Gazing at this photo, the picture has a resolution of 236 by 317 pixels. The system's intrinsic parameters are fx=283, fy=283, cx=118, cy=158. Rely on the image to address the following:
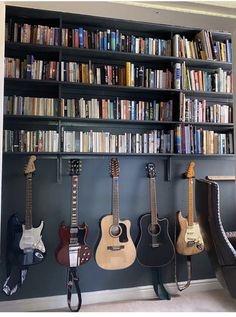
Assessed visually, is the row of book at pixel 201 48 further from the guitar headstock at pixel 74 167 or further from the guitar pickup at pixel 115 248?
the guitar pickup at pixel 115 248

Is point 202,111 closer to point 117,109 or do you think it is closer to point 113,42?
point 117,109

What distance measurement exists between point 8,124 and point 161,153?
4.53 ft

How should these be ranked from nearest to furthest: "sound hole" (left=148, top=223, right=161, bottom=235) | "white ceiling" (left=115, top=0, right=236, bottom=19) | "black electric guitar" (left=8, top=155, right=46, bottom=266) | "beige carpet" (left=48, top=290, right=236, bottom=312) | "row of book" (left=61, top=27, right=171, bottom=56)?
"white ceiling" (left=115, top=0, right=236, bottom=19) → "black electric guitar" (left=8, top=155, right=46, bottom=266) → "beige carpet" (left=48, top=290, right=236, bottom=312) → "row of book" (left=61, top=27, right=171, bottom=56) → "sound hole" (left=148, top=223, right=161, bottom=235)

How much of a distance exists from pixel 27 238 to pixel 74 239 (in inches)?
14.9

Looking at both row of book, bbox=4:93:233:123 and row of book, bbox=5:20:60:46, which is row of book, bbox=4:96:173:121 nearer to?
row of book, bbox=4:93:233:123

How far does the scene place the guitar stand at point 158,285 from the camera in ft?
8.50

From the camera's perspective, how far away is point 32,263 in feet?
7.49

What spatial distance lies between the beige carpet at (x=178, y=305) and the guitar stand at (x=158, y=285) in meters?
0.06

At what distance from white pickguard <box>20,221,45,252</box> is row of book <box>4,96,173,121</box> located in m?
0.97

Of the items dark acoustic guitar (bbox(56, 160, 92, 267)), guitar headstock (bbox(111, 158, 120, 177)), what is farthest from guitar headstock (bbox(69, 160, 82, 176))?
guitar headstock (bbox(111, 158, 120, 177))

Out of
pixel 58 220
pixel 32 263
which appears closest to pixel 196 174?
pixel 58 220

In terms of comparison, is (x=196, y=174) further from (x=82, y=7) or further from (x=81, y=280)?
(x=82, y=7)

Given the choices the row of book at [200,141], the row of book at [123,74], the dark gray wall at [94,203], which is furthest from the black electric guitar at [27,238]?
the row of book at [200,141]

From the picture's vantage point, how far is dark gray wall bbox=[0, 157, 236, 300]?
2.44 meters
